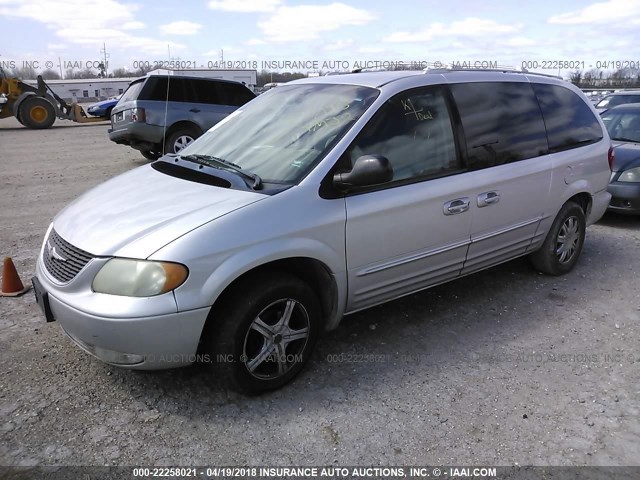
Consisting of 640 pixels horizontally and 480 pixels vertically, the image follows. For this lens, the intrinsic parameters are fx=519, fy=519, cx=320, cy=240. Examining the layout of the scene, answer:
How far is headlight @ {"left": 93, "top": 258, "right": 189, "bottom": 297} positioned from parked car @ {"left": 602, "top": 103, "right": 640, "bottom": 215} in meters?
6.05

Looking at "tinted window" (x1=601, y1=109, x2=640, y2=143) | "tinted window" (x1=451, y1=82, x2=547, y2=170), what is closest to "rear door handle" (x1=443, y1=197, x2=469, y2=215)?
"tinted window" (x1=451, y1=82, x2=547, y2=170)

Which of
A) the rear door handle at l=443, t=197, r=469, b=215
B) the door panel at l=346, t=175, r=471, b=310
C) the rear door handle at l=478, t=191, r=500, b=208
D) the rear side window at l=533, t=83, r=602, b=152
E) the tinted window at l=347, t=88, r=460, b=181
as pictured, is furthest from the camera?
the rear side window at l=533, t=83, r=602, b=152

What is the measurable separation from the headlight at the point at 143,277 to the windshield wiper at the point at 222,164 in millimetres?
722

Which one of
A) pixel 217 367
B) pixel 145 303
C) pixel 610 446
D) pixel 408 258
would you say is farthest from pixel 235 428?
pixel 610 446

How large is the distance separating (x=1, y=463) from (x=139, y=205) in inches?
57.5

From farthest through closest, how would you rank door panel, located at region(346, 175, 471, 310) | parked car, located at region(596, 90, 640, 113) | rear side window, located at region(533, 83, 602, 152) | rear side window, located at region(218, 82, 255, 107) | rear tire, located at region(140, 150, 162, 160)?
rear tire, located at region(140, 150, 162, 160)
rear side window, located at region(218, 82, 255, 107)
parked car, located at region(596, 90, 640, 113)
rear side window, located at region(533, 83, 602, 152)
door panel, located at region(346, 175, 471, 310)

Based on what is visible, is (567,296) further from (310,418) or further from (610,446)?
(310,418)

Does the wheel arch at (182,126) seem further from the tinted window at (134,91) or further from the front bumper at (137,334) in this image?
the front bumper at (137,334)

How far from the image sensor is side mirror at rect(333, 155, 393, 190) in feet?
9.91

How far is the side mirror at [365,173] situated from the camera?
9.91 ft

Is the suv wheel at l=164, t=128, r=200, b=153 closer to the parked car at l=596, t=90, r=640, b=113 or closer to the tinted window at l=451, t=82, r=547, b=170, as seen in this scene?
the tinted window at l=451, t=82, r=547, b=170

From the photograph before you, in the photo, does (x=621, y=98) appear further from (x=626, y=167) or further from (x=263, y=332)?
(x=263, y=332)

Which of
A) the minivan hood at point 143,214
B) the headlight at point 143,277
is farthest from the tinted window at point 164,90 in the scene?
the headlight at point 143,277

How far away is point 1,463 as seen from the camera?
2.48m
